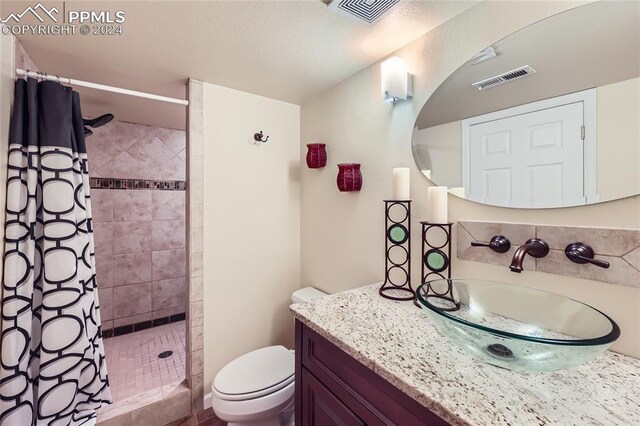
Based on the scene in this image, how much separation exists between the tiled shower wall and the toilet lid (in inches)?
69.1

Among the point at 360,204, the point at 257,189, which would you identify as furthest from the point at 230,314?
the point at 360,204

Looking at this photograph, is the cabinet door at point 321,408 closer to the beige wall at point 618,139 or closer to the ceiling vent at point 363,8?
the beige wall at point 618,139

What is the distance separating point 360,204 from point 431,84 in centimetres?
73

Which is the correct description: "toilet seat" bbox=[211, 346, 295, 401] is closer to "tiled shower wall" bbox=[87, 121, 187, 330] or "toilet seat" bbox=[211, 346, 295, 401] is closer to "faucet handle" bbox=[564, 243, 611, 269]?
"faucet handle" bbox=[564, 243, 611, 269]


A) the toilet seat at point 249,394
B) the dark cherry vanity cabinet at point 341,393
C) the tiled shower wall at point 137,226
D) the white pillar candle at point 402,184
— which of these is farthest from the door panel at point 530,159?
the tiled shower wall at point 137,226

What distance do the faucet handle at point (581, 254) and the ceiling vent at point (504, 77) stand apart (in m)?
0.63

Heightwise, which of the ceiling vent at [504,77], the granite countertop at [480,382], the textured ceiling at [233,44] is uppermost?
the textured ceiling at [233,44]

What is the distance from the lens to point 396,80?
1335 millimetres

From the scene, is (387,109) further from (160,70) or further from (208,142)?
(160,70)

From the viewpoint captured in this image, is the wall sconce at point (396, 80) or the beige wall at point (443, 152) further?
the wall sconce at point (396, 80)

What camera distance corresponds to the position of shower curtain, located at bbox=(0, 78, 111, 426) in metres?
1.20

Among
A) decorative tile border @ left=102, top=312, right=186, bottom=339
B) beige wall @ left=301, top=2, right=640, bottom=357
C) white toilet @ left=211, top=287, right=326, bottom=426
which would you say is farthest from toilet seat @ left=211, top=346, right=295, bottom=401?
decorative tile border @ left=102, top=312, right=186, bottom=339

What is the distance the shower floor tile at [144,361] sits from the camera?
6.18 feet

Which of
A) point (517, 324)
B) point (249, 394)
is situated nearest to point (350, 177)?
point (517, 324)
